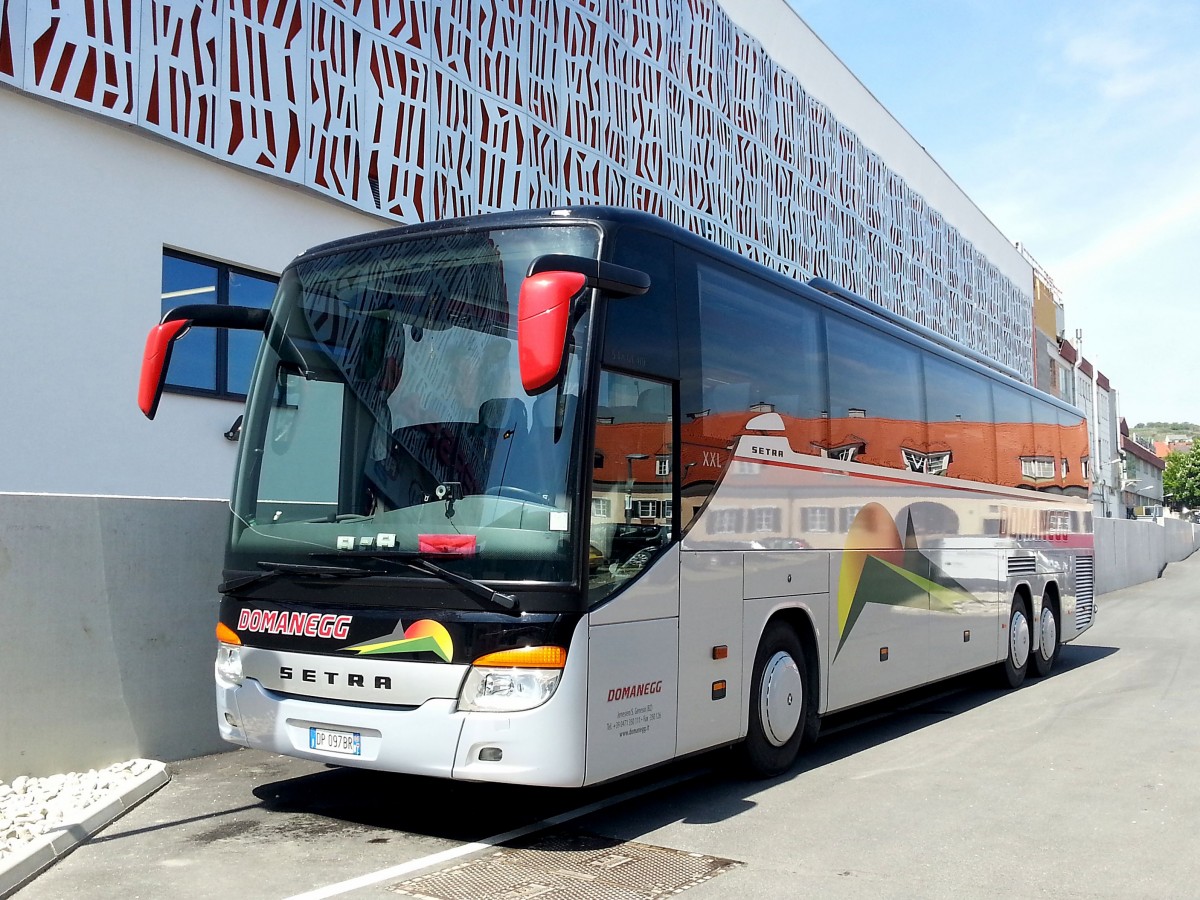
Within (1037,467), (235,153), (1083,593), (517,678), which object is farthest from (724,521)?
(1083,593)

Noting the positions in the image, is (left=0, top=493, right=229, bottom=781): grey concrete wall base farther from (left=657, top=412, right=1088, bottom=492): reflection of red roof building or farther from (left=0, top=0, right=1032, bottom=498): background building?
(left=0, top=0, right=1032, bottom=498): background building

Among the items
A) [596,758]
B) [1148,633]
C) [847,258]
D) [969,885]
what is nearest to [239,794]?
[596,758]

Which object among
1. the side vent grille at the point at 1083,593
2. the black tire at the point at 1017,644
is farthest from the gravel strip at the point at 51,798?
the side vent grille at the point at 1083,593

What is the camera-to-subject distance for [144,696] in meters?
7.78

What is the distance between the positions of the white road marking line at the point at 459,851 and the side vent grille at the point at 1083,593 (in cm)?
953

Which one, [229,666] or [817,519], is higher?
[817,519]

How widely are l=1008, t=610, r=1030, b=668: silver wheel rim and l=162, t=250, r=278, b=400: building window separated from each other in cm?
896

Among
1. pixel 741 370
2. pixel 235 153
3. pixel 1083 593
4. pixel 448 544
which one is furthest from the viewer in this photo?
pixel 1083 593

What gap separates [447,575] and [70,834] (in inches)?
93.9

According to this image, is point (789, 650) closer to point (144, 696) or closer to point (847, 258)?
point (144, 696)

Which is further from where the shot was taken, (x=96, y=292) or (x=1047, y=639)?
(x=1047, y=639)

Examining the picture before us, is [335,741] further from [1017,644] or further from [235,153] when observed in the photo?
[1017,644]

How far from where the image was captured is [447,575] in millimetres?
5742

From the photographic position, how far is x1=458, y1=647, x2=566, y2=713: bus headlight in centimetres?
567
